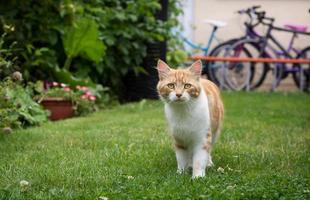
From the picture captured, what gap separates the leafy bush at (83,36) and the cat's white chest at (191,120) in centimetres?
340

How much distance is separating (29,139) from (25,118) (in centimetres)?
96

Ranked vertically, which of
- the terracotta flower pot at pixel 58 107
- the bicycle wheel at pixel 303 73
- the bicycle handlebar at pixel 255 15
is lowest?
the bicycle wheel at pixel 303 73

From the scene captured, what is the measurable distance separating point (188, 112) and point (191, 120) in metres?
0.06

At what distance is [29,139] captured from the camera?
20.2 feet

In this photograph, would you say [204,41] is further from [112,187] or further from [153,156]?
[112,187]

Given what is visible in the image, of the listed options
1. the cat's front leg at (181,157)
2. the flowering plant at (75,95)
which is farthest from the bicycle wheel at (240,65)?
the cat's front leg at (181,157)

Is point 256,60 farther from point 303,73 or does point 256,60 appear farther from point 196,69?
point 196,69

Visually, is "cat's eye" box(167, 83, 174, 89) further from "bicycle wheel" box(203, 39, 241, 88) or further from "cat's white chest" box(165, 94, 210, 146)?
"bicycle wheel" box(203, 39, 241, 88)

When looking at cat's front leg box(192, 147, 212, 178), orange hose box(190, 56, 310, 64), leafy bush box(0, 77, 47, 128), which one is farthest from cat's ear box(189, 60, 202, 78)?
orange hose box(190, 56, 310, 64)

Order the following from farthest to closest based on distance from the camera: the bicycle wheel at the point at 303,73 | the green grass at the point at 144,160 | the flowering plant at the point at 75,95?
the bicycle wheel at the point at 303,73
the flowering plant at the point at 75,95
the green grass at the point at 144,160

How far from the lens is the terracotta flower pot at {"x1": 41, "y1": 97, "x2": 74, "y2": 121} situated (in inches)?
315

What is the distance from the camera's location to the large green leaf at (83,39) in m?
8.65

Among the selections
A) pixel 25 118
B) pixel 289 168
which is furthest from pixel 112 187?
pixel 25 118

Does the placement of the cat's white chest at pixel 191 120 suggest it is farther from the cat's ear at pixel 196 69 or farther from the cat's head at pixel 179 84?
the cat's ear at pixel 196 69
